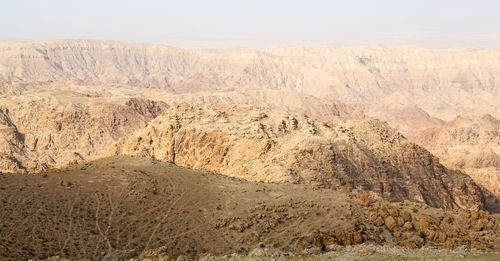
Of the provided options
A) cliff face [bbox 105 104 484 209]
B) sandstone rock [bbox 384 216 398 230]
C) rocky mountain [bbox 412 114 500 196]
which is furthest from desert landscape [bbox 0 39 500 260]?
rocky mountain [bbox 412 114 500 196]

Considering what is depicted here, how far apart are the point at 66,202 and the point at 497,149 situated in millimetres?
122723

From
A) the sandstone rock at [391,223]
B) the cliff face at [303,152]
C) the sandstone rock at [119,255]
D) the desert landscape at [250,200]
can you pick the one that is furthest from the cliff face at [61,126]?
the sandstone rock at [391,223]

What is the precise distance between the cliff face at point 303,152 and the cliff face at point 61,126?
47.6 metres

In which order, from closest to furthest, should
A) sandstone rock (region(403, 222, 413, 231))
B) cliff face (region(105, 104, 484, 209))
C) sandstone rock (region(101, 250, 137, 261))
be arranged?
sandstone rock (region(101, 250, 137, 261)) < sandstone rock (region(403, 222, 413, 231)) < cliff face (region(105, 104, 484, 209))

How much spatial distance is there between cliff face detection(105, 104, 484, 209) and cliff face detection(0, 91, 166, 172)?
156ft

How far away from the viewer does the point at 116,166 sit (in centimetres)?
3584

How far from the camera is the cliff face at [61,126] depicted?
10262cm

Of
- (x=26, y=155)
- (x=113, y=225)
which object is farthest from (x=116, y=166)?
(x=26, y=155)

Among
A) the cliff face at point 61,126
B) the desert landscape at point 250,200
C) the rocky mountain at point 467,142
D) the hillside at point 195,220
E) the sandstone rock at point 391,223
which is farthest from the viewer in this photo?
the rocky mountain at point 467,142

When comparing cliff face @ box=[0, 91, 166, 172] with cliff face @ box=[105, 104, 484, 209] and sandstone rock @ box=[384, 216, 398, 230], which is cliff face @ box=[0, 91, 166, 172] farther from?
sandstone rock @ box=[384, 216, 398, 230]

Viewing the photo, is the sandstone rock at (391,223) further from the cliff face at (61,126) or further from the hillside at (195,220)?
the cliff face at (61,126)

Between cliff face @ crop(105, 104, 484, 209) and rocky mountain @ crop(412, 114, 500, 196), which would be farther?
rocky mountain @ crop(412, 114, 500, 196)

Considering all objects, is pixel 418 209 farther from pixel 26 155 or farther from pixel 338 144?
pixel 26 155

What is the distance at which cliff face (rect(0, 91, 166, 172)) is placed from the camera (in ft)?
337
